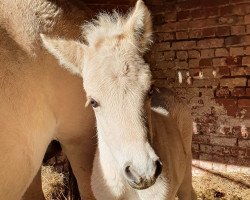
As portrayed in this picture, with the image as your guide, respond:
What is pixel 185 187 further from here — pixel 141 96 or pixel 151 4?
pixel 151 4

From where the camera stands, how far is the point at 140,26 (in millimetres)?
2518

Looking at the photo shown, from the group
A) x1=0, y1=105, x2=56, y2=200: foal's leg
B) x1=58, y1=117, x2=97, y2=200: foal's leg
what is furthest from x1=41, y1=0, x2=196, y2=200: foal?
x1=0, y1=105, x2=56, y2=200: foal's leg

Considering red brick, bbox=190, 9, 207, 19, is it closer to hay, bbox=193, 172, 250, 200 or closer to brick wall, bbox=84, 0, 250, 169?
brick wall, bbox=84, 0, 250, 169

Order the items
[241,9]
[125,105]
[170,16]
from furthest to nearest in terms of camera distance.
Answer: [170,16]
[241,9]
[125,105]

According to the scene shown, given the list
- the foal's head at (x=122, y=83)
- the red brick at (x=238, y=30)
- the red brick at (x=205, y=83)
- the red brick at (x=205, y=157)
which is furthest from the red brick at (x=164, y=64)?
the foal's head at (x=122, y=83)

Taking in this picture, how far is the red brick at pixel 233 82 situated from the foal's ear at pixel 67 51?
2.52 metres

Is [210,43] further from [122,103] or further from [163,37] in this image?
[122,103]

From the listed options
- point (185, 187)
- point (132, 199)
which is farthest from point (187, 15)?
point (132, 199)

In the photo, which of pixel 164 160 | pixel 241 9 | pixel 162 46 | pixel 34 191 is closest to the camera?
pixel 164 160

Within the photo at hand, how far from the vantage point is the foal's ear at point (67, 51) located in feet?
8.04

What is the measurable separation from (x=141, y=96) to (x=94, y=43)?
0.48 metres

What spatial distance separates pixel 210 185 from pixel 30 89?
2.71m

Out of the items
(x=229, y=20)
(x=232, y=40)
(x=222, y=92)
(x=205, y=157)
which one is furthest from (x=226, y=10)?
(x=205, y=157)

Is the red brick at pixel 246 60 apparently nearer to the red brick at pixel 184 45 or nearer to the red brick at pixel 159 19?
the red brick at pixel 184 45
